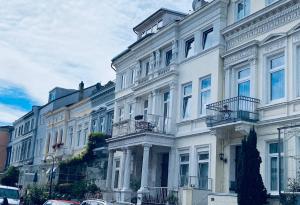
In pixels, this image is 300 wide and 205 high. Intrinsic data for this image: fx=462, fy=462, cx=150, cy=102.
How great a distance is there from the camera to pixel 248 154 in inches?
674

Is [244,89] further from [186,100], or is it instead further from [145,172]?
[145,172]

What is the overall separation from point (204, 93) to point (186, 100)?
178 centimetres

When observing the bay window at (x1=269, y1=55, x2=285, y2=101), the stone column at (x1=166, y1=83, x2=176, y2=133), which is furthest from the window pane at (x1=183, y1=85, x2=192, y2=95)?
the bay window at (x1=269, y1=55, x2=285, y2=101)

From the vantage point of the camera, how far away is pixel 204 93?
920 inches

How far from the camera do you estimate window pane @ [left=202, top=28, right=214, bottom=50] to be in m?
23.6

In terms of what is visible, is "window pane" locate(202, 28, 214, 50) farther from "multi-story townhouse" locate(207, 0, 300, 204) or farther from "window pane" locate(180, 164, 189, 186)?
"window pane" locate(180, 164, 189, 186)

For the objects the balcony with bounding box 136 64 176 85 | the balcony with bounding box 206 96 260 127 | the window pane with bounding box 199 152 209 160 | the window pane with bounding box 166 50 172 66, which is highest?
the window pane with bounding box 166 50 172 66

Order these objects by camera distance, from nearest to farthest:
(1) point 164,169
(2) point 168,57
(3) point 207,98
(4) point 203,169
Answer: (4) point 203,169, (3) point 207,98, (1) point 164,169, (2) point 168,57

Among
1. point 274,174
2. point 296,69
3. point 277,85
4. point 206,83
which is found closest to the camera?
point 296,69

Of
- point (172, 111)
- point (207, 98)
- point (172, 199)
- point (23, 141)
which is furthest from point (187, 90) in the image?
point (23, 141)

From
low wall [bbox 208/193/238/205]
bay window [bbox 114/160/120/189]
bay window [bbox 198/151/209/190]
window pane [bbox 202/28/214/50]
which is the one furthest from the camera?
bay window [bbox 114/160/120/189]

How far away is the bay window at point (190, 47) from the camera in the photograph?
25.0 meters

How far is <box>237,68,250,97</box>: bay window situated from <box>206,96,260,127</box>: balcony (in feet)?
2.67

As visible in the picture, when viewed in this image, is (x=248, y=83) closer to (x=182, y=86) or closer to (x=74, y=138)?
(x=182, y=86)
